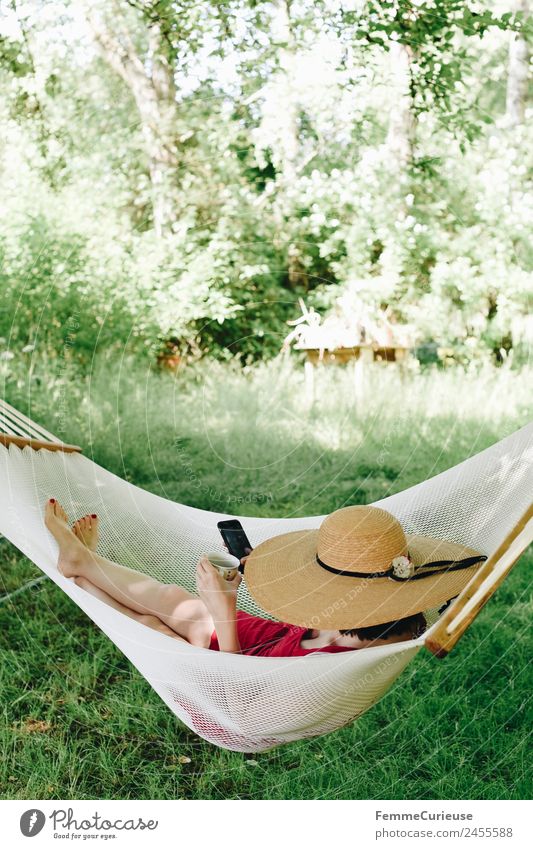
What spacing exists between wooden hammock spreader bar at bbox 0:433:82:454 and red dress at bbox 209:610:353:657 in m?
0.61

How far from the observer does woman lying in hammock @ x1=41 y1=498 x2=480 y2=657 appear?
4.76 feet

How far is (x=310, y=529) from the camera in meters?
1.89

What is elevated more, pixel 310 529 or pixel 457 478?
pixel 457 478

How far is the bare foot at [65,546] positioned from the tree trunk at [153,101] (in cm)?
297

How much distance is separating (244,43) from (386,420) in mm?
1931

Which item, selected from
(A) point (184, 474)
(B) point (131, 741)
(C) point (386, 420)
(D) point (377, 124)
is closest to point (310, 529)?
(B) point (131, 741)

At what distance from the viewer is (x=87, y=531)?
6.07ft

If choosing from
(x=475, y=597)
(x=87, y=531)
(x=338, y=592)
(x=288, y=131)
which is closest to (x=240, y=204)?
(x=288, y=131)

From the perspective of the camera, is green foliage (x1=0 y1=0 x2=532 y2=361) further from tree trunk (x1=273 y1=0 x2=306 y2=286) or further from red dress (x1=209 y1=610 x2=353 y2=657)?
red dress (x1=209 y1=610 x2=353 y2=657)

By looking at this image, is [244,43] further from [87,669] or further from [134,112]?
[87,669]

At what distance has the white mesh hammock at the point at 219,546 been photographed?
1395 millimetres

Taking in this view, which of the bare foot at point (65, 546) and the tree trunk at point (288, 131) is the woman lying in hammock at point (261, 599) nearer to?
the bare foot at point (65, 546)

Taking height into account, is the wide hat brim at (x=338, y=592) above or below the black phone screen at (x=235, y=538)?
above

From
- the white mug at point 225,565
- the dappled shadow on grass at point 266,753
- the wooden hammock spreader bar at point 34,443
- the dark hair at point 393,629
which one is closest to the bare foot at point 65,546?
the wooden hammock spreader bar at point 34,443
